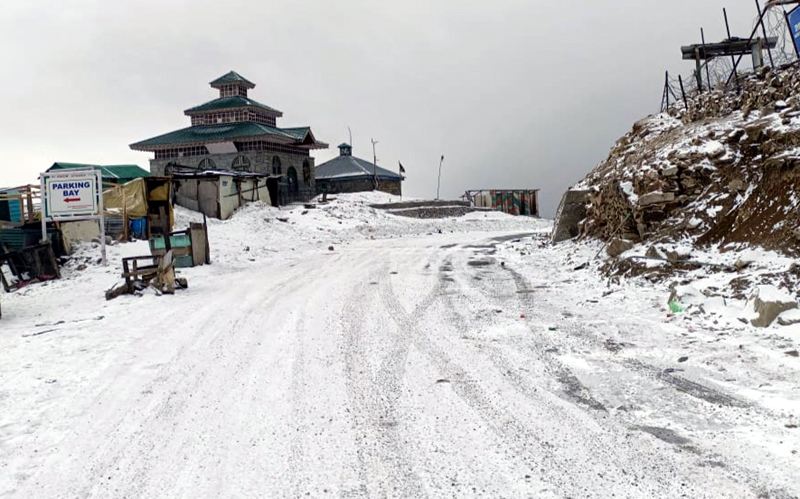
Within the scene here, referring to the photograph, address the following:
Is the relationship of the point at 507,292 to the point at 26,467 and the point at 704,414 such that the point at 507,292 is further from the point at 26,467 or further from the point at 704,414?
the point at 26,467

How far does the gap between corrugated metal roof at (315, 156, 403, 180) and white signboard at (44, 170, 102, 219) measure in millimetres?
38995

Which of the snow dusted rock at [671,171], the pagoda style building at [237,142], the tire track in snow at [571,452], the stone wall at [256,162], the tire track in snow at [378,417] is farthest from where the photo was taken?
the pagoda style building at [237,142]

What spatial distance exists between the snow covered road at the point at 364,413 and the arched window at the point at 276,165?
1370 inches

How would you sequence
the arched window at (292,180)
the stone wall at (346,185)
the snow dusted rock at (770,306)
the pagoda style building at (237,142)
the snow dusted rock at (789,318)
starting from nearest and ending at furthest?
the snow dusted rock at (789,318) → the snow dusted rock at (770,306) → the pagoda style building at (237,142) → the arched window at (292,180) → the stone wall at (346,185)

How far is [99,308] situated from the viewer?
37.4ft

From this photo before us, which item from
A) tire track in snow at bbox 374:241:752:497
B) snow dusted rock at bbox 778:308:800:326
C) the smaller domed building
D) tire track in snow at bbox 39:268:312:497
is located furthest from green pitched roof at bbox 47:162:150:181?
snow dusted rock at bbox 778:308:800:326

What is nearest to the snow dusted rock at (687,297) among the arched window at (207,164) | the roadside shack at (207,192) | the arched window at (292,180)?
the roadside shack at (207,192)

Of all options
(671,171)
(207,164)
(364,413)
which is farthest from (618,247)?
(207,164)

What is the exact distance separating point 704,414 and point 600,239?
10737mm

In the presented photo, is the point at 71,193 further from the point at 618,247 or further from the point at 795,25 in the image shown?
the point at 795,25

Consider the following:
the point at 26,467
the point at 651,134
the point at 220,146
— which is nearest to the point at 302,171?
the point at 220,146

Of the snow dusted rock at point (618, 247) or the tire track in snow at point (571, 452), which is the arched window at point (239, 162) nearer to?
the snow dusted rock at point (618, 247)

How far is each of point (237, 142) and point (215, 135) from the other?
1.81m

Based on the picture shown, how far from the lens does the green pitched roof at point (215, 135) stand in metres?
42.7
